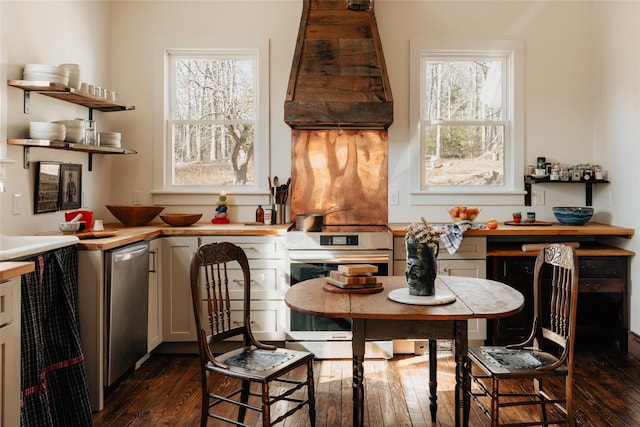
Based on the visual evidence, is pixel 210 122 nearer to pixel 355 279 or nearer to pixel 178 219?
pixel 178 219

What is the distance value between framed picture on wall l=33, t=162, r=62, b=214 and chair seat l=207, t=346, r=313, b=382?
1.77 m

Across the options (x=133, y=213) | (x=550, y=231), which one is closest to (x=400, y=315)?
(x=550, y=231)

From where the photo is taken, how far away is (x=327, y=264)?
385 cm

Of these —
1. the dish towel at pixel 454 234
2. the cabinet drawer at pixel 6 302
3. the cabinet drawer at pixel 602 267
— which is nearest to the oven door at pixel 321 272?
the dish towel at pixel 454 234

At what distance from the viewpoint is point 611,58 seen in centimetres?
430

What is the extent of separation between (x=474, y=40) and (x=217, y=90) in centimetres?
227

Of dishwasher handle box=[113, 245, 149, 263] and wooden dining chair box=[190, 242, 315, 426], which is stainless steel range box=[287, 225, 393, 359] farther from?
wooden dining chair box=[190, 242, 315, 426]

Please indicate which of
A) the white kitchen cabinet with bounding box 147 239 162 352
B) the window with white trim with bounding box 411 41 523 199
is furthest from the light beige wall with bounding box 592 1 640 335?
the white kitchen cabinet with bounding box 147 239 162 352

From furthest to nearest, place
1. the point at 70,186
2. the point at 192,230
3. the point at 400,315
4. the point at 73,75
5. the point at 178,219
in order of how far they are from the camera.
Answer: the point at 178,219 < the point at 192,230 < the point at 70,186 < the point at 73,75 < the point at 400,315

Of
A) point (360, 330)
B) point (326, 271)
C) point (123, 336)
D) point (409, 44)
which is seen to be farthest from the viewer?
point (409, 44)

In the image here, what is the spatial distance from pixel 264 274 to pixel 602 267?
2.51 meters

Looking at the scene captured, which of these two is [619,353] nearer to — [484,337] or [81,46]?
[484,337]

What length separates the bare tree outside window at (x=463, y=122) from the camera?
15.5ft

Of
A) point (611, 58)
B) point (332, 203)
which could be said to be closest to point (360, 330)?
point (332, 203)
